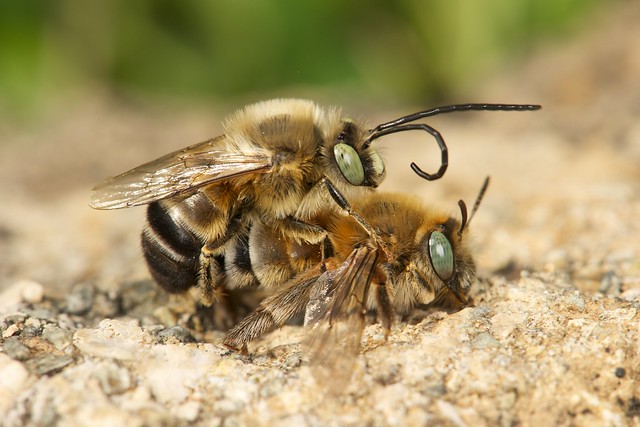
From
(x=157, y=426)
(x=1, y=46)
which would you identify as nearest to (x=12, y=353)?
(x=157, y=426)

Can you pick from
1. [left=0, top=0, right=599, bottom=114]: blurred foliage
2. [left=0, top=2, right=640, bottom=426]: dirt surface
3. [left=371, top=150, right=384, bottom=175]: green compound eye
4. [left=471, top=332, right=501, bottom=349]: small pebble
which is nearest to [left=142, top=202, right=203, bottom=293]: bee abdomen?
[left=0, top=2, right=640, bottom=426]: dirt surface

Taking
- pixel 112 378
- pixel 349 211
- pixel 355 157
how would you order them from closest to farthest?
pixel 112 378
pixel 349 211
pixel 355 157

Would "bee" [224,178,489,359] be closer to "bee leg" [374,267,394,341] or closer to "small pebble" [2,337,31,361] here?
"bee leg" [374,267,394,341]

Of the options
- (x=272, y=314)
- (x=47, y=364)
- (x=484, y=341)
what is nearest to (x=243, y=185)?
(x=272, y=314)

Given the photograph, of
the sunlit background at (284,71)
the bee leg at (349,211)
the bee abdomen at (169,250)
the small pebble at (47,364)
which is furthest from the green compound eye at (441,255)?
the sunlit background at (284,71)

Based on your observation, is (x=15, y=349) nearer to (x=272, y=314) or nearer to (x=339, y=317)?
(x=272, y=314)

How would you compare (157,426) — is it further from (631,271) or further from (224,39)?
(224,39)

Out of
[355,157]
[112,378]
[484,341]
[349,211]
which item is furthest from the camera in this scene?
[355,157]
